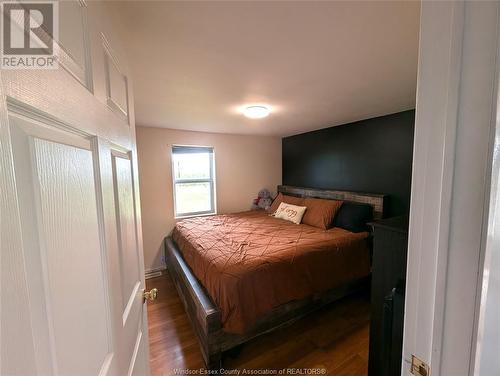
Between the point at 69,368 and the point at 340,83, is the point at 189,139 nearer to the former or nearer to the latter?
the point at 340,83

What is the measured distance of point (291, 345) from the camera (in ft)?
6.01

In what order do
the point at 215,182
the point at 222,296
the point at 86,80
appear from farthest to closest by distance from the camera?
the point at 215,182, the point at 222,296, the point at 86,80

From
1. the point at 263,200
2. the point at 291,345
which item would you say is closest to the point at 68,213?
the point at 291,345

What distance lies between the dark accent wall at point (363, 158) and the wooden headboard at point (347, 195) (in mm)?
106

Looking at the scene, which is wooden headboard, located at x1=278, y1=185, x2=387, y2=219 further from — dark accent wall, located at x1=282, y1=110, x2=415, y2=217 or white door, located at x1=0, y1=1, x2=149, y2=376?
white door, located at x1=0, y1=1, x2=149, y2=376

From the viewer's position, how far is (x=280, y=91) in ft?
6.14

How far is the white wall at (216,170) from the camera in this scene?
3.22 m

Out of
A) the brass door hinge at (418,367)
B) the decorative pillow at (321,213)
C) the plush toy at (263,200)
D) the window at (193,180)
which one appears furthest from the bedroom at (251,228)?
the plush toy at (263,200)

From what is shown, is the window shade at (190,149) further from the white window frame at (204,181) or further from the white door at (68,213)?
the white door at (68,213)

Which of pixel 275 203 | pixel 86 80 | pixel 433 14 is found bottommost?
pixel 275 203

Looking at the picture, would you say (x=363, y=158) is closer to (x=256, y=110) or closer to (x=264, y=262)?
(x=256, y=110)

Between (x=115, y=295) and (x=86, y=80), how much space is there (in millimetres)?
636

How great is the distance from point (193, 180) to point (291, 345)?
8.91 feet

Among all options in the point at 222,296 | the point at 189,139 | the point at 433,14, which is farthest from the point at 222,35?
the point at 189,139
